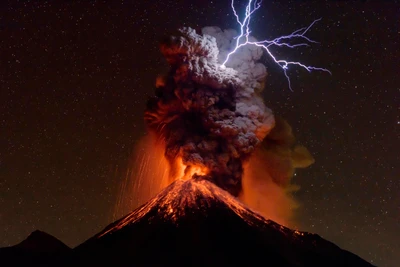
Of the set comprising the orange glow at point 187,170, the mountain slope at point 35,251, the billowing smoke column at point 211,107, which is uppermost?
the billowing smoke column at point 211,107

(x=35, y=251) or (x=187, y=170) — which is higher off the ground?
(x=187, y=170)

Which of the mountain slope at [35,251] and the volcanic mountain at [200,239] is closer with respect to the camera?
the volcanic mountain at [200,239]

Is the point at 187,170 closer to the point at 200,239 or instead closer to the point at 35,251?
the point at 200,239

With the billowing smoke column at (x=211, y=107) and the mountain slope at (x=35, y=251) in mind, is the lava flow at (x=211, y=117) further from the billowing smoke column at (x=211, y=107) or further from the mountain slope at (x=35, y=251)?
the mountain slope at (x=35, y=251)

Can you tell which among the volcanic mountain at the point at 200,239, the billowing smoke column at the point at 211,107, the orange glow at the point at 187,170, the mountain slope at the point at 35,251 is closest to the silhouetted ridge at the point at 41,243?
the mountain slope at the point at 35,251

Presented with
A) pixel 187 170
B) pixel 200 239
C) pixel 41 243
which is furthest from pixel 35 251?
pixel 187 170

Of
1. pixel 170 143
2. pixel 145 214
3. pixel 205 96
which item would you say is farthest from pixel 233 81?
pixel 145 214

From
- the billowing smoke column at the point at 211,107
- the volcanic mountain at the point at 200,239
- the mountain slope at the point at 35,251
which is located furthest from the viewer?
the billowing smoke column at the point at 211,107
